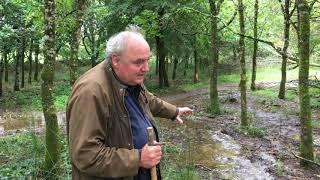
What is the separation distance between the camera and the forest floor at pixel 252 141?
955cm

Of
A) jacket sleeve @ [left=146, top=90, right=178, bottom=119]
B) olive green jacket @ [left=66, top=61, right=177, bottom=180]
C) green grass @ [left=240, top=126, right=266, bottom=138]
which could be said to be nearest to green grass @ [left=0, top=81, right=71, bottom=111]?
green grass @ [left=240, top=126, right=266, bottom=138]

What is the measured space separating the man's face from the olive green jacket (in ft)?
0.24

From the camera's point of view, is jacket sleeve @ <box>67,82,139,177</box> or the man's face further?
the man's face

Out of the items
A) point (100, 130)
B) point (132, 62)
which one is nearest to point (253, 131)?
point (132, 62)

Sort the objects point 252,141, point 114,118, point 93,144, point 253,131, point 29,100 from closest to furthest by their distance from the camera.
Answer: point 93,144 → point 114,118 → point 252,141 → point 253,131 → point 29,100

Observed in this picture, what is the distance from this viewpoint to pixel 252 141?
508 inches

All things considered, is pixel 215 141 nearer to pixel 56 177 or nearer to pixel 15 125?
pixel 56 177

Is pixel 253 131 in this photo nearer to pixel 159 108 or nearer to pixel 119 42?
pixel 159 108

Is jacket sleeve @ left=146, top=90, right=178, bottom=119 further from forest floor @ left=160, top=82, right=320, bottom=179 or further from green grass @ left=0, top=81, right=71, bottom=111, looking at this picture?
green grass @ left=0, top=81, right=71, bottom=111

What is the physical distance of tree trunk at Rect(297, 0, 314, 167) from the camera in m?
9.08

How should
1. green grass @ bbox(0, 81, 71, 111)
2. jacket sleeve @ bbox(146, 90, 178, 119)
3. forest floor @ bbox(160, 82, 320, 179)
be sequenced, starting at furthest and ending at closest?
1. green grass @ bbox(0, 81, 71, 111)
2. forest floor @ bbox(160, 82, 320, 179)
3. jacket sleeve @ bbox(146, 90, 178, 119)

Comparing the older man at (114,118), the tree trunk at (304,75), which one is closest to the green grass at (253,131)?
the tree trunk at (304,75)

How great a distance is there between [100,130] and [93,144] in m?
0.11

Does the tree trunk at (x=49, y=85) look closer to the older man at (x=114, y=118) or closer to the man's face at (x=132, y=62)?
the older man at (x=114, y=118)
